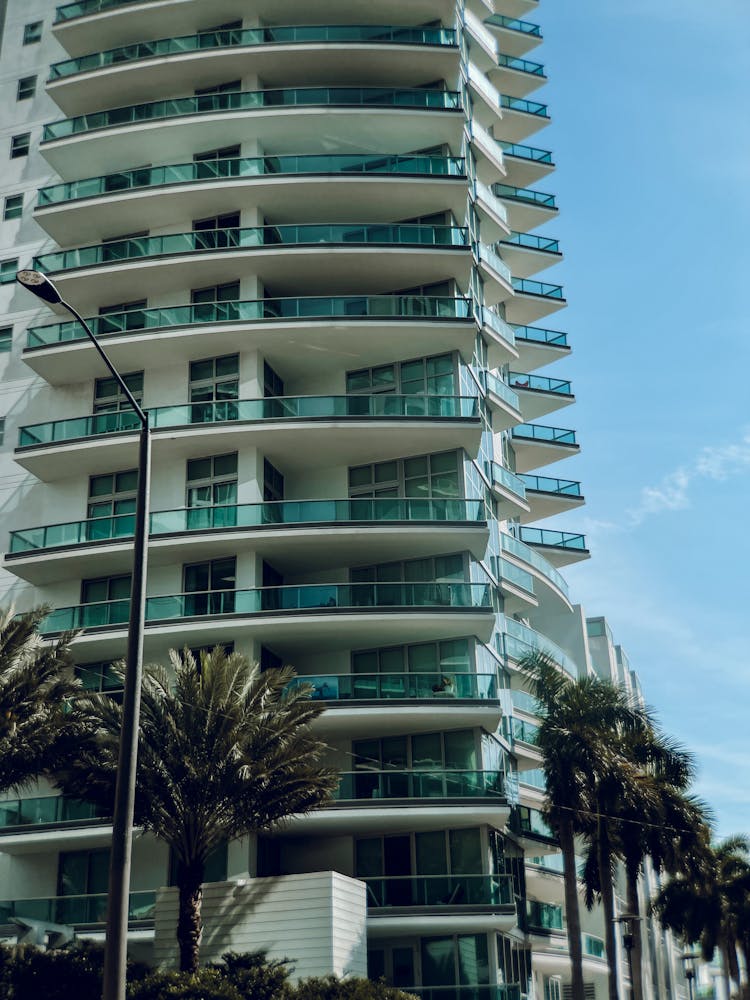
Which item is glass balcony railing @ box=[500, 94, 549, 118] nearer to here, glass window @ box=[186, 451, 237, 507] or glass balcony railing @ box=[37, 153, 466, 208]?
glass balcony railing @ box=[37, 153, 466, 208]

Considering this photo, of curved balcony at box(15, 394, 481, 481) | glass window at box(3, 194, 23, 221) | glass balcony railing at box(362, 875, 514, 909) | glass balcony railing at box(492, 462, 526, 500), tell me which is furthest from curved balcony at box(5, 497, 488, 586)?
glass window at box(3, 194, 23, 221)

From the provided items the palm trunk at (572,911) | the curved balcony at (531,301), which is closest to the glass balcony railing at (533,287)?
the curved balcony at (531,301)

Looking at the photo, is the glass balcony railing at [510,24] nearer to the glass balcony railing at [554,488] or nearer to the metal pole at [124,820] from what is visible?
the glass balcony railing at [554,488]

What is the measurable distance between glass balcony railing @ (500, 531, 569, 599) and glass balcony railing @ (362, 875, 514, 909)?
15.2m

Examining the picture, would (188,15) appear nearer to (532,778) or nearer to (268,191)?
(268,191)

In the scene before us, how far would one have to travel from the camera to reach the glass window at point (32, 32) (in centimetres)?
5272

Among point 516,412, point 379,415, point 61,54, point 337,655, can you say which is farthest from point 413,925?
point 61,54

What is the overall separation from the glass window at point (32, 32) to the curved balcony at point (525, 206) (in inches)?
816

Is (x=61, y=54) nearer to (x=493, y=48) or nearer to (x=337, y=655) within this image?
(x=493, y=48)

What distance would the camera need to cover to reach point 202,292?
45219 mm

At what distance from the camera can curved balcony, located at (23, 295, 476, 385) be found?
42.1 meters

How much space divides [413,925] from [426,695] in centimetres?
671

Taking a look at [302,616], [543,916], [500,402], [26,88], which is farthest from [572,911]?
[26,88]

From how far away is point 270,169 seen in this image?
150 feet
